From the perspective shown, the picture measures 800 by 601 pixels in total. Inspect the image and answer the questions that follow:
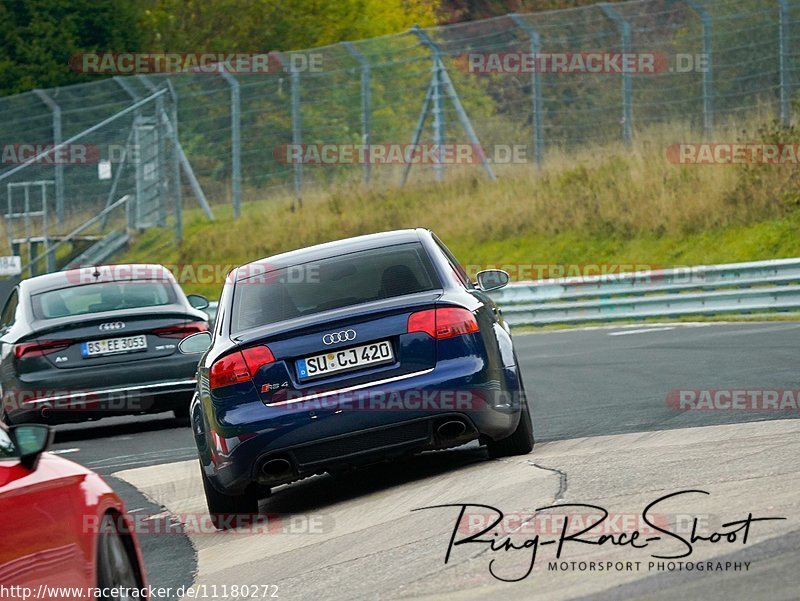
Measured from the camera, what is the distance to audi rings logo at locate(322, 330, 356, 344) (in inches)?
352

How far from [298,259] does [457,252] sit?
25176mm

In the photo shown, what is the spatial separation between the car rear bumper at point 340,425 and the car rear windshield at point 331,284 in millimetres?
614

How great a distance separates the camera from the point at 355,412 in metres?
8.88

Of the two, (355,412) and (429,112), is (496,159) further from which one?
(355,412)

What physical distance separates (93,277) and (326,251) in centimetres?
628

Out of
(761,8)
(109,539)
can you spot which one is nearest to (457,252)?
(761,8)

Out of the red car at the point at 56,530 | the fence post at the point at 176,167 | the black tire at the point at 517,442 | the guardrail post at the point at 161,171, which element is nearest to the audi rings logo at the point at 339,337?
the black tire at the point at 517,442

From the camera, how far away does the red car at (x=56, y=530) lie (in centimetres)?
506

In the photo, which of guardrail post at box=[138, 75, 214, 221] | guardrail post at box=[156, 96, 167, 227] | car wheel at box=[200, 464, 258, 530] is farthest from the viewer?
guardrail post at box=[156, 96, 167, 227]

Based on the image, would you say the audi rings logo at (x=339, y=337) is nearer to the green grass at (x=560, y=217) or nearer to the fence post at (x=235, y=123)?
the green grass at (x=560, y=217)

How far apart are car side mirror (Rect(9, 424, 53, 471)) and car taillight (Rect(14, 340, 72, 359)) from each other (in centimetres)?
910

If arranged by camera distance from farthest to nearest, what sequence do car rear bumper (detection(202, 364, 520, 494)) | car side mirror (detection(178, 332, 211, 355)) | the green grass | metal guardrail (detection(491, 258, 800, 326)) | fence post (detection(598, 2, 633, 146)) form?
fence post (detection(598, 2, 633, 146))
the green grass
metal guardrail (detection(491, 258, 800, 326))
car side mirror (detection(178, 332, 211, 355))
car rear bumper (detection(202, 364, 520, 494))

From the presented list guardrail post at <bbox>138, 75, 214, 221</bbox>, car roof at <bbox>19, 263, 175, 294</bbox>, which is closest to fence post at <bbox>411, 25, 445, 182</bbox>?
guardrail post at <bbox>138, 75, 214, 221</bbox>

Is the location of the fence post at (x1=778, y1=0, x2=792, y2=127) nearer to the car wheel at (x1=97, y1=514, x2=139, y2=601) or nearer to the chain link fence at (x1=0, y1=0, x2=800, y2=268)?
the chain link fence at (x1=0, y1=0, x2=800, y2=268)
